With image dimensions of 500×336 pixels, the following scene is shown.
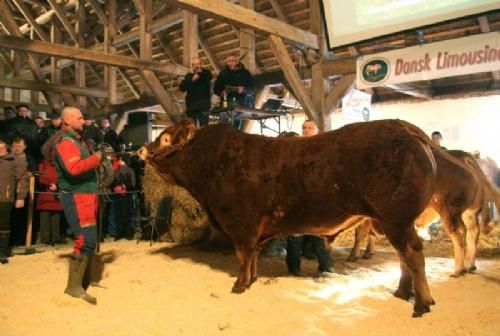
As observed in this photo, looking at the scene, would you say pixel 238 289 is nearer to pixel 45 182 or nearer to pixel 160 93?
pixel 45 182

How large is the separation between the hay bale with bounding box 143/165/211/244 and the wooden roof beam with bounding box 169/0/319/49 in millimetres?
2376

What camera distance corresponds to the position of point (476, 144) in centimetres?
949

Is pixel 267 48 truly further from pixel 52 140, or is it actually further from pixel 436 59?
pixel 52 140

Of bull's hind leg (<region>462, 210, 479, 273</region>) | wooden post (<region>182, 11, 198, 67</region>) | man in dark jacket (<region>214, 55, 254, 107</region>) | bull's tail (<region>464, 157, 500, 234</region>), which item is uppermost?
wooden post (<region>182, 11, 198, 67</region>)

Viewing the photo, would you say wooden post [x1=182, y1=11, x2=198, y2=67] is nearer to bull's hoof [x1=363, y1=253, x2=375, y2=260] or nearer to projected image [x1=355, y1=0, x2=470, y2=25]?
projected image [x1=355, y1=0, x2=470, y2=25]

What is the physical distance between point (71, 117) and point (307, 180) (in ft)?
6.97

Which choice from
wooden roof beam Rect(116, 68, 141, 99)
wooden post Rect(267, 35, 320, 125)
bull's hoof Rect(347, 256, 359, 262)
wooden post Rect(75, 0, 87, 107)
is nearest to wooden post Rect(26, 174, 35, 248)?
wooden post Rect(267, 35, 320, 125)

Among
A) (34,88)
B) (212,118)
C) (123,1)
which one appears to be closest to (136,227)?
(212,118)

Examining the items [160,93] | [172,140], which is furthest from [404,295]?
[160,93]

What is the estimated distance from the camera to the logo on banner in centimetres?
589

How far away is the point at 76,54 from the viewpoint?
22.9ft

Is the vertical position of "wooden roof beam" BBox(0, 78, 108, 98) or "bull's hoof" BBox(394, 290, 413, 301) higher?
"wooden roof beam" BBox(0, 78, 108, 98)

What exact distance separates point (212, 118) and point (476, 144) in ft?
20.2

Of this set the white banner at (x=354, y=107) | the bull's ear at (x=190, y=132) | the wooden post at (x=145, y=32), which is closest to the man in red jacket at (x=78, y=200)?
the bull's ear at (x=190, y=132)
